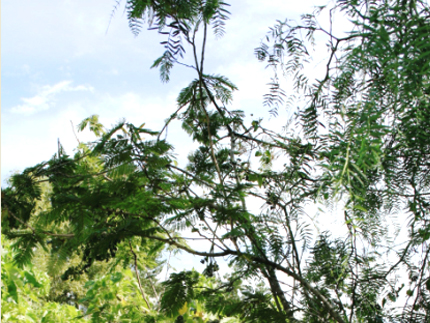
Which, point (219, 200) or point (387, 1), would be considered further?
point (219, 200)

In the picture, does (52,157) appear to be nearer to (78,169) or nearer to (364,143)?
(78,169)

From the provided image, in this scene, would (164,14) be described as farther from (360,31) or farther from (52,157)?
A: (360,31)

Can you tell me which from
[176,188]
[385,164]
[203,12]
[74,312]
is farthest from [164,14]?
[74,312]

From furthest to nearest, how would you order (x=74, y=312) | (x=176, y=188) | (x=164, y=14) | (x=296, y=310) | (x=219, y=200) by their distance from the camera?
(x=74, y=312)
(x=176, y=188)
(x=164, y=14)
(x=219, y=200)
(x=296, y=310)

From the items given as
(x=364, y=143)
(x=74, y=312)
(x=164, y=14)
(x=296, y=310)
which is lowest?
(x=74, y=312)

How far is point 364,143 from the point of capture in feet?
1.31

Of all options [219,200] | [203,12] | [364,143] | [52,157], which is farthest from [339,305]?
[52,157]

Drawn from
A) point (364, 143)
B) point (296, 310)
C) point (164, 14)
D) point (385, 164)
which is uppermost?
point (164, 14)

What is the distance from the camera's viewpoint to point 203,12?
1130 mm

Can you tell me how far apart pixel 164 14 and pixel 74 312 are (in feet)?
6.78

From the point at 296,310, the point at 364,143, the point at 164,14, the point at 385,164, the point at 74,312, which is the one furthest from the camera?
the point at 74,312

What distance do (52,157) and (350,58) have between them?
45.4 inches

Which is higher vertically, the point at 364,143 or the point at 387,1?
the point at 387,1

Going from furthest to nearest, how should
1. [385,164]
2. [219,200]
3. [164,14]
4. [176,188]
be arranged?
1. [176,188]
2. [164,14]
3. [219,200]
4. [385,164]
